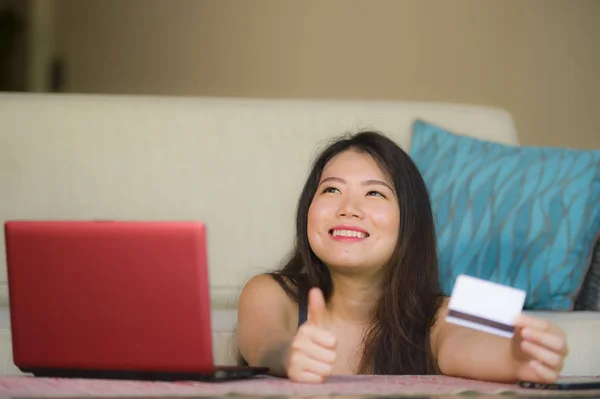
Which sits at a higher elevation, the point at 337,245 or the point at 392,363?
the point at 337,245

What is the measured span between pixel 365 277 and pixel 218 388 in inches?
26.7

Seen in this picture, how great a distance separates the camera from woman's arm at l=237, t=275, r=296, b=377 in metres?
1.36

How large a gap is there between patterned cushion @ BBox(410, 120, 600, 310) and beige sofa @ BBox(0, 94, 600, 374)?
24 cm

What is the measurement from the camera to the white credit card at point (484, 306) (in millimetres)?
1018

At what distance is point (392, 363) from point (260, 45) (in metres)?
2.15

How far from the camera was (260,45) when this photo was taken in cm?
340

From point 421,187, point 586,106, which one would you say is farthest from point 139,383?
point 586,106

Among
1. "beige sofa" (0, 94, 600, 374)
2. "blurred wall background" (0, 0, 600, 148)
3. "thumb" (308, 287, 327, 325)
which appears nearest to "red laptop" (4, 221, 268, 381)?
"thumb" (308, 287, 327, 325)

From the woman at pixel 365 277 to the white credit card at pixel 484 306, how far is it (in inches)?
12.7

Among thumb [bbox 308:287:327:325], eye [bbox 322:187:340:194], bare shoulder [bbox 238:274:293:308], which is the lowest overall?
bare shoulder [bbox 238:274:293:308]

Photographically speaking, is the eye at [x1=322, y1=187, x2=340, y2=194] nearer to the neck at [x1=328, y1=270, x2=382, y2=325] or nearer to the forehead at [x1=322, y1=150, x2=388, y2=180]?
the forehead at [x1=322, y1=150, x2=388, y2=180]

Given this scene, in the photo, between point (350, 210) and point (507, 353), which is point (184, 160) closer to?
point (350, 210)

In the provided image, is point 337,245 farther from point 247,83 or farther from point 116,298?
point 247,83

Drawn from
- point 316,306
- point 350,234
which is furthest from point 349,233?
point 316,306
